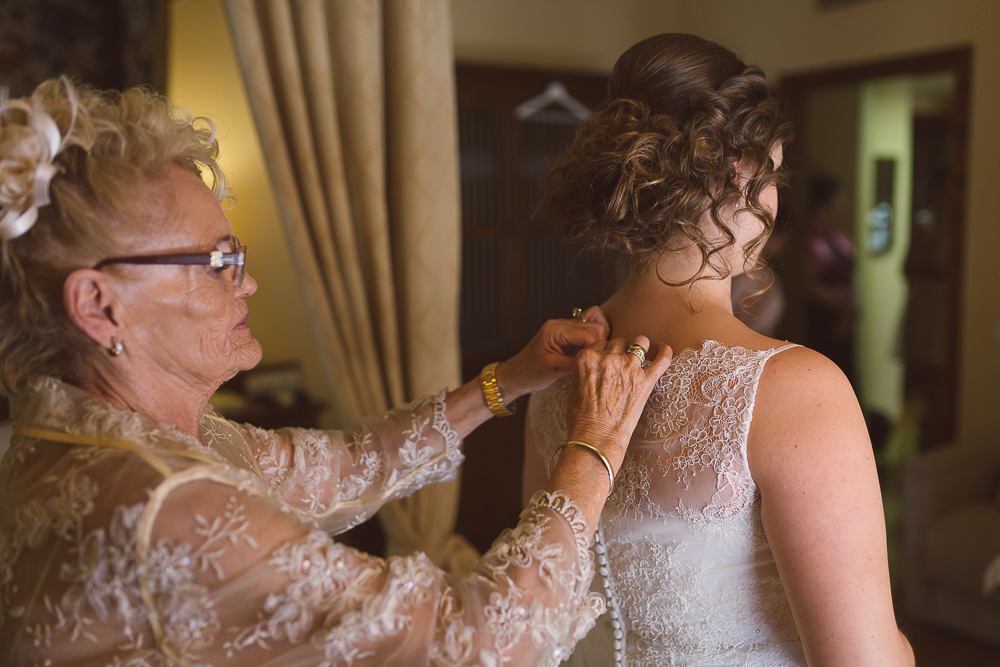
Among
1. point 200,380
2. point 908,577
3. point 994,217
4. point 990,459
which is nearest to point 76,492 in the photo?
point 200,380

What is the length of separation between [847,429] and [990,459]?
2.69m

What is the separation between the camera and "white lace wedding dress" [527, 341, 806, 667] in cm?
104

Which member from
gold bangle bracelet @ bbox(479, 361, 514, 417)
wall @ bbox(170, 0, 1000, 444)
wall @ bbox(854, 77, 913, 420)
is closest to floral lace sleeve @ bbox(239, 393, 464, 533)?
gold bangle bracelet @ bbox(479, 361, 514, 417)

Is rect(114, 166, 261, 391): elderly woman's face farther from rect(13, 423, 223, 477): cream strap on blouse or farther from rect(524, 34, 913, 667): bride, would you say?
rect(524, 34, 913, 667): bride

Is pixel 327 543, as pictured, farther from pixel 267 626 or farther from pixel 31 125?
pixel 31 125

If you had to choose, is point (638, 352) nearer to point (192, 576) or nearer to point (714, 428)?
point (714, 428)

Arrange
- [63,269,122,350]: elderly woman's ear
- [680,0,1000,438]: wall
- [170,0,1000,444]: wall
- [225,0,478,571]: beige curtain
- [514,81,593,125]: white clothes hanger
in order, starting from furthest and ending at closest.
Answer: [514,81,593,125]: white clothes hanger < [680,0,1000,438]: wall < [170,0,1000,444]: wall < [225,0,478,571]: beige curtain < [63,269,122,350]: elderly woman's ear

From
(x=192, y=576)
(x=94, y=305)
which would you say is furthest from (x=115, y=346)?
(x=192, y=576)

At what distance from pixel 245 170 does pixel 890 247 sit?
4.39m

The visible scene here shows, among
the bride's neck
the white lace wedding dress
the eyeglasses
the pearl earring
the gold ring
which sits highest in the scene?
the eyeglasses

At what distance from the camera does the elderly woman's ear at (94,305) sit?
2.98 feet

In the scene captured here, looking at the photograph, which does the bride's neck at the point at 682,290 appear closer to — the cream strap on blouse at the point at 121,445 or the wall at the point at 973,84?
the cream strap on blouse at the point at 121,445

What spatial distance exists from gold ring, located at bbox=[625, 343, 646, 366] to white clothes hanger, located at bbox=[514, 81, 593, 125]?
2533mm

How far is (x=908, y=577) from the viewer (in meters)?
2.96
